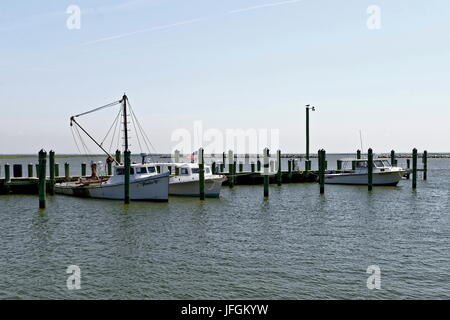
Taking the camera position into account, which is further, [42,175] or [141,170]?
[141,170]

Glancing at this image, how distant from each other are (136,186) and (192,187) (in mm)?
5085

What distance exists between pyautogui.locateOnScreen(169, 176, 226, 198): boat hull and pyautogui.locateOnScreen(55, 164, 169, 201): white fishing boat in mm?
2337

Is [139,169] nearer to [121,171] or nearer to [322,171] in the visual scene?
[121,171]

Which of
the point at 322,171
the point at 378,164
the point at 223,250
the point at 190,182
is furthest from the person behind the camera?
the point at 378,164

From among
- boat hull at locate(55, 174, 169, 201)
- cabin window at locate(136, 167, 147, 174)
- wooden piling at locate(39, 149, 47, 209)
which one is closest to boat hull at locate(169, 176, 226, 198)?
cabin window at locate(136, 167, 147, 174)

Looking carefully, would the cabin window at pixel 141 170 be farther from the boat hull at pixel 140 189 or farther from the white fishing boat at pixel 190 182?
the white fishing boat at pixel 190 182

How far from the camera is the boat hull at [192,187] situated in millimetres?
38969

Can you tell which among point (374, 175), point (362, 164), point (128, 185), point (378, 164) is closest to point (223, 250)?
point (128, 185)

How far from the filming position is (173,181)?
129ft

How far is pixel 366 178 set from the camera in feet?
172

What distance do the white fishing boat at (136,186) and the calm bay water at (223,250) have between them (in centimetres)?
103
